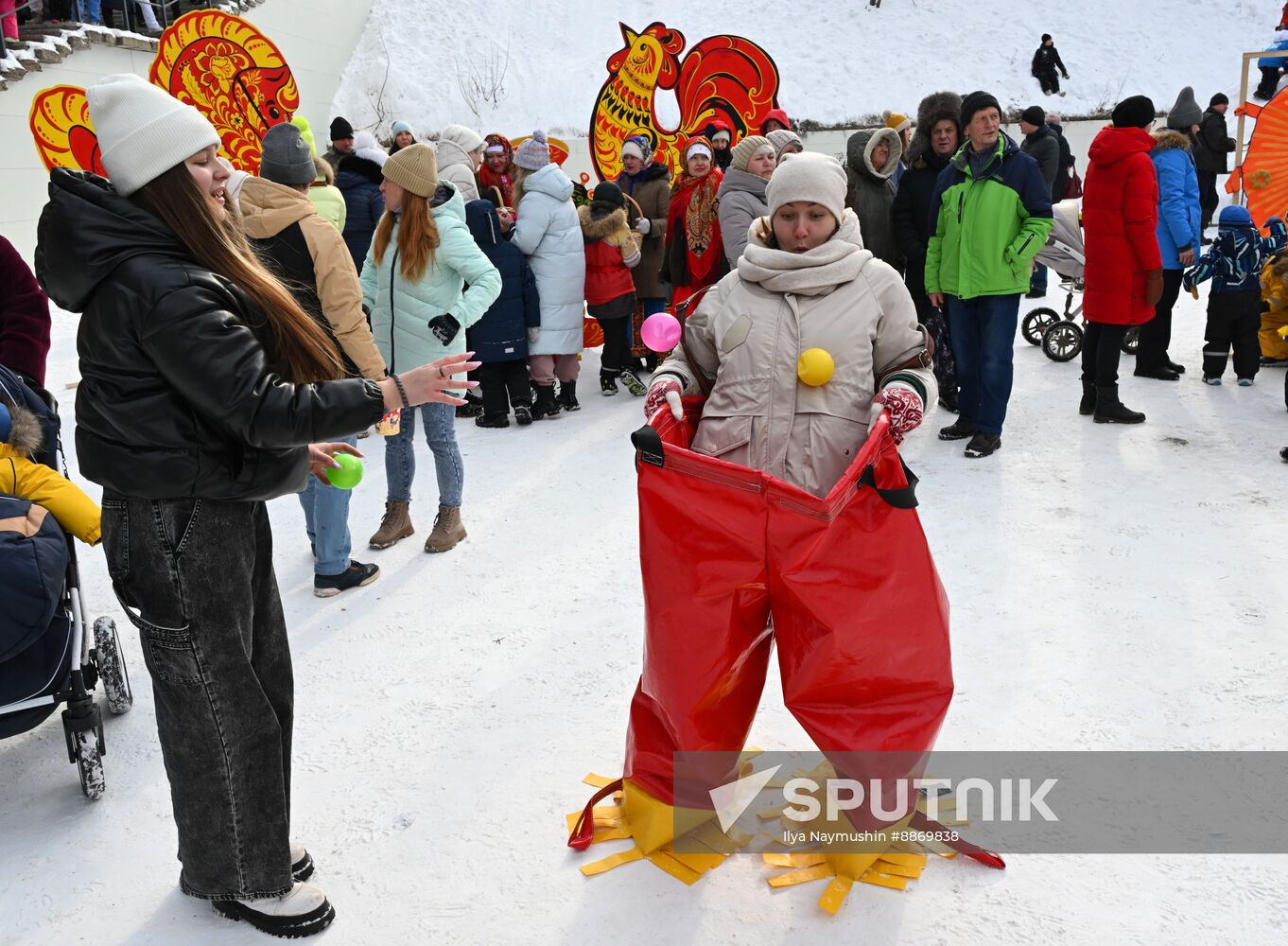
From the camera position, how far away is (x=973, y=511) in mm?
5336

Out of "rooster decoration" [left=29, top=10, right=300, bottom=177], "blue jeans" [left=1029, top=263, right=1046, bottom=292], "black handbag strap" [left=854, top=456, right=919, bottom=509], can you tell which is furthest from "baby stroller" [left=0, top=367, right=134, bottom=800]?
"blue jeans" [left=1029, top=263, right=1046, bottom=292]

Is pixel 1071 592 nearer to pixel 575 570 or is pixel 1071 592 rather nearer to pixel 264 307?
pixel 575 570

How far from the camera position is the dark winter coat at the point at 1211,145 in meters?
13.7

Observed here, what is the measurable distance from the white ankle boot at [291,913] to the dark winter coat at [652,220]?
21.2 ft

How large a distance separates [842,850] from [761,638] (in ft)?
2.00

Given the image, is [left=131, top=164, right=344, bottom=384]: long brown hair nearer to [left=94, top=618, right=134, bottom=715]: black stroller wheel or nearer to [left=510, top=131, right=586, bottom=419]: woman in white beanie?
[left=94, top=618, right=134, bottom=715]: black stroller wheel

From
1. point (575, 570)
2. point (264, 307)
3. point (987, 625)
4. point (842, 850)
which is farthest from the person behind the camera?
point (575, 570)

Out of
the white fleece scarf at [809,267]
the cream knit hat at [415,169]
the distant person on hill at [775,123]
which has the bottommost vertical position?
the white fleece scarf at [809,267]

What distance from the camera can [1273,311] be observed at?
775cm

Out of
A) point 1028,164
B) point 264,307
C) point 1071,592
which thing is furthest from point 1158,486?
point 264,307

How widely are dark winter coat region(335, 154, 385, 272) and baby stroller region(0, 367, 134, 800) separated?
187 inches

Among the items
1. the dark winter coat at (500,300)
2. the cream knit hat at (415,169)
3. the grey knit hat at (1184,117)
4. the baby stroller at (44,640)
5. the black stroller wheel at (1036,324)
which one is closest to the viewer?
the baby stroller at (44,640)

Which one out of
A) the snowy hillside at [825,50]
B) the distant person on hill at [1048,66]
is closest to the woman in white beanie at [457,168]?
the snowy hillside at [825,50]

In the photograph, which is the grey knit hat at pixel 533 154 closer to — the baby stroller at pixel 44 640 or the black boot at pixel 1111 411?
the black boot at pixel 1111 411
